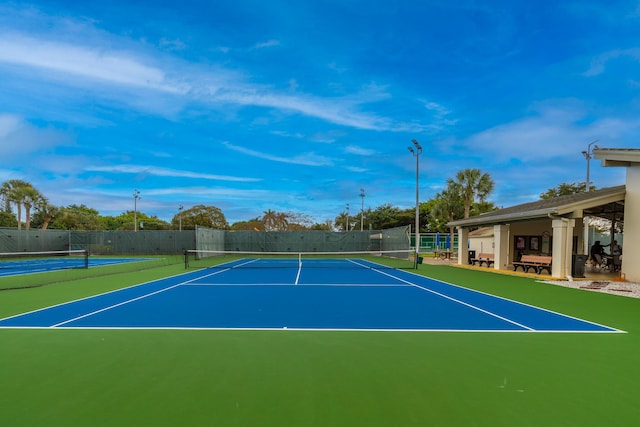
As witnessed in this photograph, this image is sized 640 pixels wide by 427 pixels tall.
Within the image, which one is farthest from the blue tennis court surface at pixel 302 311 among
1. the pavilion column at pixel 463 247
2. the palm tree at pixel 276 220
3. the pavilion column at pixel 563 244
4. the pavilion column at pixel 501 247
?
the palm tree at pixel 276 220

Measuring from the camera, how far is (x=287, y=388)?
421cm

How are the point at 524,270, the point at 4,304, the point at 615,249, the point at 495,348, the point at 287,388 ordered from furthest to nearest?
the point at 615,249 → the point at 524,270 → the point at 4,304 → the point at 495,348 → the point at 287,388

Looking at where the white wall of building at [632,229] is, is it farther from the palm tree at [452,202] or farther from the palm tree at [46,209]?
the palm tree at [46,209]

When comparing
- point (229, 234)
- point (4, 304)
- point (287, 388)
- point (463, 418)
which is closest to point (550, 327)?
point (463, 418)

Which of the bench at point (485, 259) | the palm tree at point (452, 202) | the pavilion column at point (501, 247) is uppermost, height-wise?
the palm tree at point (452, 202)

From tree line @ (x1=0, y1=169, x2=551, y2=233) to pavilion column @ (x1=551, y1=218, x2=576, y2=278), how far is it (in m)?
24.9

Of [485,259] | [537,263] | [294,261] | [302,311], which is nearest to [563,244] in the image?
[537,263]

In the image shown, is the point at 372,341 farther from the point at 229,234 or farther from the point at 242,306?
the point at 229,234

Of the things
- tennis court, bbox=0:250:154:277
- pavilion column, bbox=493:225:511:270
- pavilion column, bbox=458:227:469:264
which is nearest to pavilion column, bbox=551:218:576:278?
pavilion column, bbox=493:225:511:270

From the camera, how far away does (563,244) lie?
53.4 feet

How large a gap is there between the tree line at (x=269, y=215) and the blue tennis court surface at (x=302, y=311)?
32418 millimetres

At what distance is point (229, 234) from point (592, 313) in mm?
31641

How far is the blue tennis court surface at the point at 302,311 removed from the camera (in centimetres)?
724

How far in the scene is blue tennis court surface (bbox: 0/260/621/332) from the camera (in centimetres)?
724
